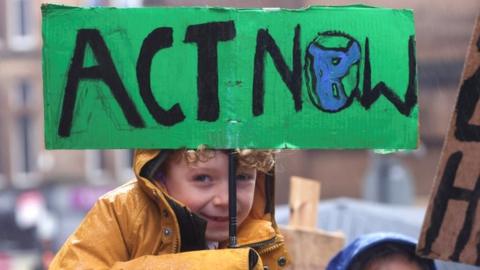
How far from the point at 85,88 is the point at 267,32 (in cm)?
43

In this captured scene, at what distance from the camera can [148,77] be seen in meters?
2.43

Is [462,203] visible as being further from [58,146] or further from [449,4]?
[449,4]

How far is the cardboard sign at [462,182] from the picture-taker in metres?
2.49

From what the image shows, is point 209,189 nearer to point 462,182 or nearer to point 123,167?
point 462,182

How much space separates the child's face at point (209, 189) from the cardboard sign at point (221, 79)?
90 millimetres

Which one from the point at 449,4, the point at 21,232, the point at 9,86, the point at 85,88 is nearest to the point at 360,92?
the point at 85,88

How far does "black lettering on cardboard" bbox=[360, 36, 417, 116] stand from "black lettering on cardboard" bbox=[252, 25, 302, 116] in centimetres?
16

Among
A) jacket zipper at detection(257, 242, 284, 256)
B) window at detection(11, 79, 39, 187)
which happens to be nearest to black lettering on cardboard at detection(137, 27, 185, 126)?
jacket zipper at detection(257, 242, 284, 256)

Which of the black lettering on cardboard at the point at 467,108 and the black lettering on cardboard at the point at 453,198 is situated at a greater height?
the black lettering on cardboard at the point at 467,108

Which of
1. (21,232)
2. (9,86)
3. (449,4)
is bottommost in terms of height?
(21,232)

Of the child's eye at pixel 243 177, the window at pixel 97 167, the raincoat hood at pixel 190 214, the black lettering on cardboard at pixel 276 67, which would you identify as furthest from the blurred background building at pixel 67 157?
the black lettering on cardboard at pixel 276 67

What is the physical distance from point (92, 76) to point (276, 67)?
0.42 metres

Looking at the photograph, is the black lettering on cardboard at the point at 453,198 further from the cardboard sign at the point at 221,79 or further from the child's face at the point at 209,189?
the child's face at the point at 209,189

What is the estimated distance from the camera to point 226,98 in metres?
2.43
